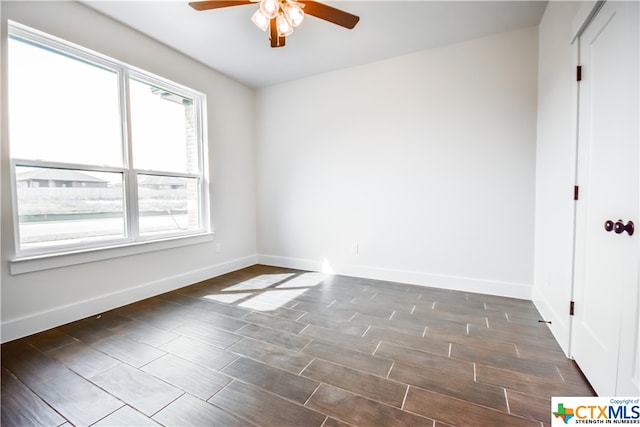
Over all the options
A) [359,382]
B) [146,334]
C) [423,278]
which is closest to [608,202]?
[359,382]

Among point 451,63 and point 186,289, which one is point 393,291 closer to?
point 186,289

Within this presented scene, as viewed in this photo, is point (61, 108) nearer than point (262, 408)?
No

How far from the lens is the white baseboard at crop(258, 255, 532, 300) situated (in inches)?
109

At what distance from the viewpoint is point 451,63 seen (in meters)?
2.93

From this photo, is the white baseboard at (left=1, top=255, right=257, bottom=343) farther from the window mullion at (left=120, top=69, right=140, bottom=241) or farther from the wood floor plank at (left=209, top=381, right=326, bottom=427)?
the wood floor plank at (left=209, top=381, right=326, bottom=427)

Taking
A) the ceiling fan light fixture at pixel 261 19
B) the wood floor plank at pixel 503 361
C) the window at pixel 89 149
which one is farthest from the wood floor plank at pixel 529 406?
the window at pixel 89 149

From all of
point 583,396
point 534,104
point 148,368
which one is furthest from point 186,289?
point 534,104

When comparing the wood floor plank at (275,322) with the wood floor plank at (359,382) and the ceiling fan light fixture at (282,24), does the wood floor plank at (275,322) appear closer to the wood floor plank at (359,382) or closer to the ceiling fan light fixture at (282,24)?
the wood floor plank at (359,382)

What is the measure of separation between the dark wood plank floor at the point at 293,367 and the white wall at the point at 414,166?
2.24 ft

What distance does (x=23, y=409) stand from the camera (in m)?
1.31

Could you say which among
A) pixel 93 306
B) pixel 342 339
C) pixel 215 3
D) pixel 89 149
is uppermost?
pixel 215 3

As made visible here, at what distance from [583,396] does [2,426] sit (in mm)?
2773

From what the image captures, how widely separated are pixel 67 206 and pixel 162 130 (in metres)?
1.23

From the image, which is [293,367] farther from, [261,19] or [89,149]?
[89,149]
